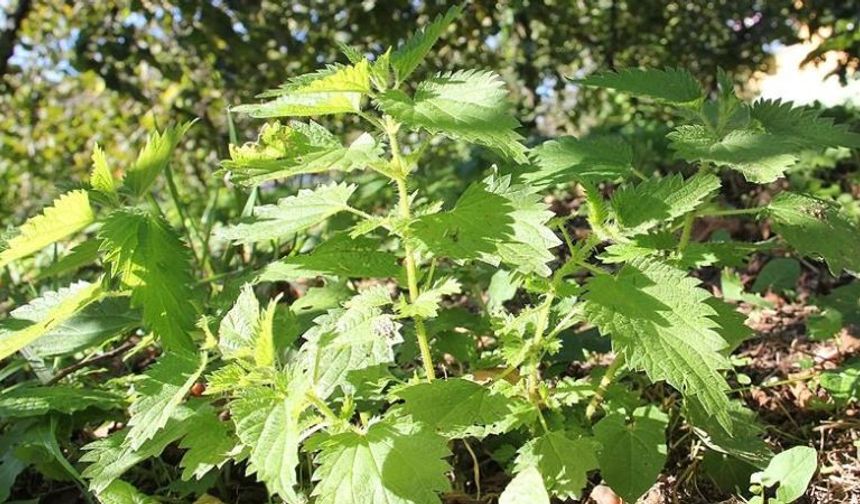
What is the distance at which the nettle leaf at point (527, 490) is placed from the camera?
1042 mm

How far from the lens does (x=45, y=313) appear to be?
1322 millimetres

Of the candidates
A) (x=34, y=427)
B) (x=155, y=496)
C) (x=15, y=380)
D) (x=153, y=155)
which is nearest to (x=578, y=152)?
(x=153, y=155)

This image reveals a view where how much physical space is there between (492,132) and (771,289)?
4.05 ft

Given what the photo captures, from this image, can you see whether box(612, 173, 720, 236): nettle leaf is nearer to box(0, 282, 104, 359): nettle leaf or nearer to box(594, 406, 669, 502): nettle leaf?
box(594, 406, 669, 502): nettle leaf

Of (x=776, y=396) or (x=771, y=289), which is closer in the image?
(x=776, y=396)

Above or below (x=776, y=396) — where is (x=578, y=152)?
above

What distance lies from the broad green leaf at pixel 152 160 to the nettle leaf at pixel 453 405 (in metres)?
0.52

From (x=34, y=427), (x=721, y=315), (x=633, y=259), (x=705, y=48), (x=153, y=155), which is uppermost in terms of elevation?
(x=153, y=155)

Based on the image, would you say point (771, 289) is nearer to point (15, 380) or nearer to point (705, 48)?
point (15, 380)

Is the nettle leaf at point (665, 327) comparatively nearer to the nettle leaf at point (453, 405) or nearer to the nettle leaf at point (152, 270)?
the nettle leaf at point (453, 405)

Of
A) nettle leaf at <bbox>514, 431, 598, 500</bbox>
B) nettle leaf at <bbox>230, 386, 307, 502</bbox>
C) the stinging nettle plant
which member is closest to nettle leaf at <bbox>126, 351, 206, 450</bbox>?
the stinging nettle plant

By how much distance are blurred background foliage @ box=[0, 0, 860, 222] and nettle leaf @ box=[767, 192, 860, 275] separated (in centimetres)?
170

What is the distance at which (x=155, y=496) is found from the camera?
4.48ft

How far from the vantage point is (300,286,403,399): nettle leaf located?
40.3 inches
